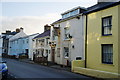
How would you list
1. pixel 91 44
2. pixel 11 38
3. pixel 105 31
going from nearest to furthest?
1. pixel 105 31
2. pixel 91 44
3. pixel 11 38

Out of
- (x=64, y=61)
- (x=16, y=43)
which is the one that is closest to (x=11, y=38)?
(x=16, y=43)

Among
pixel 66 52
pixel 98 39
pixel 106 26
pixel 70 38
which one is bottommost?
pixel 66 52

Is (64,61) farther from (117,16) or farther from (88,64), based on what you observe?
(117,16)

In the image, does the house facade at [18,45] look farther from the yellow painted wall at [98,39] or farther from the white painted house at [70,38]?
the yellow painted wall at [98,39]

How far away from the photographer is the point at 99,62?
1396 centimetres

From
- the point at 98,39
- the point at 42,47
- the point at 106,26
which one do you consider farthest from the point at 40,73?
the point at 42,47

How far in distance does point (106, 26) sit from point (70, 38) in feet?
20.6

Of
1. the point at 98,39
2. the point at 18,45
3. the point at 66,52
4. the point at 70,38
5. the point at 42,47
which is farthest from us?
the point at 18,45

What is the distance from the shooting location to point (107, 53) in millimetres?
13500

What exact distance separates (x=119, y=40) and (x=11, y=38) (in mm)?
45299

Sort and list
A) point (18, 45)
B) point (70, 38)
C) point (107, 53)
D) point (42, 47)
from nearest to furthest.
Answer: point (107, 53), point (70, 38), point (42, 47), point (18, 45)

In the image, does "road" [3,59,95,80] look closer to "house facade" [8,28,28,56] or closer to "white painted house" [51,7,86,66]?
"white painted house" [51,7,86,66]

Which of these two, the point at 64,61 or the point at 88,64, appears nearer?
the point at 88,64

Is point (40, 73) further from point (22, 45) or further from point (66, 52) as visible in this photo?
point (22, 45)
